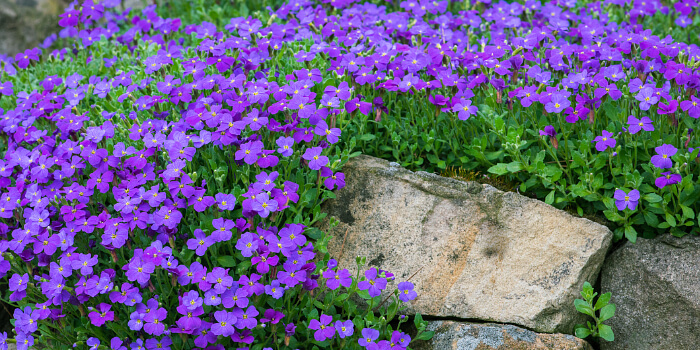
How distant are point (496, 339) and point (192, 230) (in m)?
1.60

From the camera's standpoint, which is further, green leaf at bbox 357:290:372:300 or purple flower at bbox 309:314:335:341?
green leaf at bbox 357:290:372:300

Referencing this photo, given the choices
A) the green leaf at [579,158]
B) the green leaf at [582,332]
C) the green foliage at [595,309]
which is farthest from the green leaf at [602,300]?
the green leaf at [579,158]

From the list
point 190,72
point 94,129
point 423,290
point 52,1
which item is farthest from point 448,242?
point 52,1

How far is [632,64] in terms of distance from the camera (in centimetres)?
349

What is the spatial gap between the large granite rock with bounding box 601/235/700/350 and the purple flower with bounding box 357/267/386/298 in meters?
1.23

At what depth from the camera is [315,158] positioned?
301 cm

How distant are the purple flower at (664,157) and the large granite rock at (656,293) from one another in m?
0.42

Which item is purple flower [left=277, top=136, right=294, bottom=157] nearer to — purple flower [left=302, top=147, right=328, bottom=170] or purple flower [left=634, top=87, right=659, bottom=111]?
purple flower [left=302, top=147, right=328, bottom=170]

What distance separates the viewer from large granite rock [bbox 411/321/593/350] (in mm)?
2824

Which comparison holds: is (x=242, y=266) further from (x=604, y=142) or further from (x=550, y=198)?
(x=604, y=142)

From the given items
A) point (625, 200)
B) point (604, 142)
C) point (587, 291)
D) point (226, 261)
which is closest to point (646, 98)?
point (604, 142)

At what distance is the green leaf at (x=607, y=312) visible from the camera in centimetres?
283

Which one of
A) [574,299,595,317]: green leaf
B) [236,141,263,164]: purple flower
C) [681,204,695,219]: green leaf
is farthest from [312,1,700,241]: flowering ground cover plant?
[236,141,263,164]: purple flower

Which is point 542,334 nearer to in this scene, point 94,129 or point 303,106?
point 303,106
